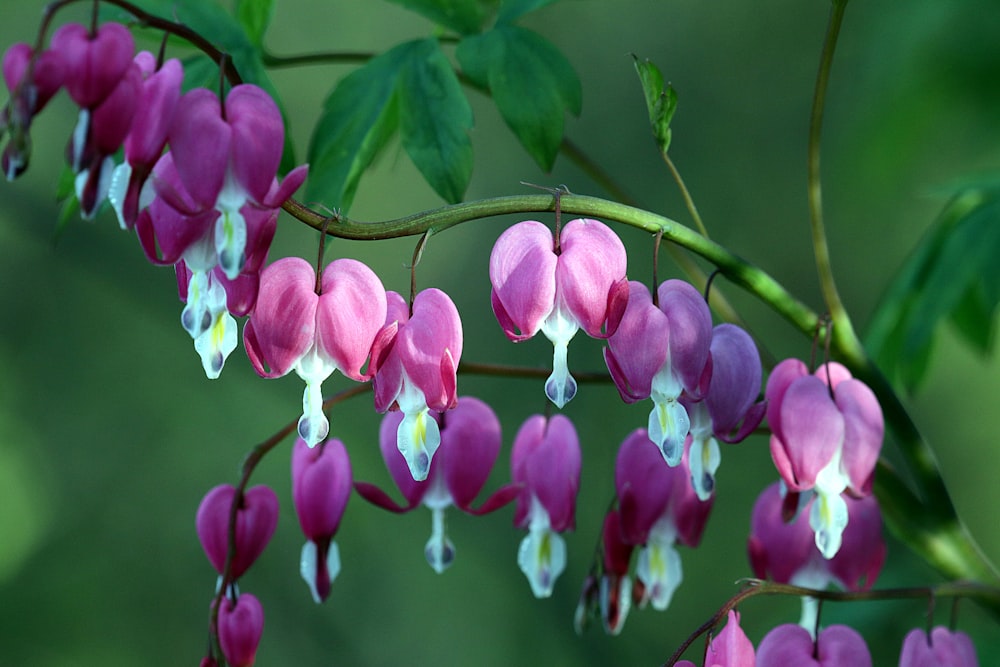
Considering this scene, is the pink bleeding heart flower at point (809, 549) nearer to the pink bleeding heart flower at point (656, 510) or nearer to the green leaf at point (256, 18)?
the pink bleeding heart flower at point (656, 510)

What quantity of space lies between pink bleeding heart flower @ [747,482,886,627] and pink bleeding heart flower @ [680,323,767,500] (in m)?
0.18

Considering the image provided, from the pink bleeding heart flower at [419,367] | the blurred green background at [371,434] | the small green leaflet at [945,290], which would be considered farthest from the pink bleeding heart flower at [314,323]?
the blurred green background at [371,434]

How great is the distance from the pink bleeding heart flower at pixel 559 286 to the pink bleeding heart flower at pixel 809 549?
328 mm

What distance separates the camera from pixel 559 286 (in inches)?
30.7

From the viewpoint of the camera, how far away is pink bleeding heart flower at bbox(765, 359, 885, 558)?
0.84 meters

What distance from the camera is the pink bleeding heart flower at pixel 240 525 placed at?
968 millimetres

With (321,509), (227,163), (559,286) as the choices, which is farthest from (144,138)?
(321,509)

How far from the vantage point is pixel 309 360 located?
0.78m

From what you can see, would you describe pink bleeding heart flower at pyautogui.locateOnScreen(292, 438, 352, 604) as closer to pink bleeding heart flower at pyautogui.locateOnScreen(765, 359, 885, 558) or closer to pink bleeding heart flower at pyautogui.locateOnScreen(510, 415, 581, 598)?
pink bleeding heart flower at pyautogui.locateOnScreen(510, 415, 581, 598)

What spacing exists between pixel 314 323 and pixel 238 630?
287 mm

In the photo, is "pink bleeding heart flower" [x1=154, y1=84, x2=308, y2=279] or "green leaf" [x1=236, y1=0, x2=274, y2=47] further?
"green leaf" [x1=236, y1=0, x2=274, y2=47]

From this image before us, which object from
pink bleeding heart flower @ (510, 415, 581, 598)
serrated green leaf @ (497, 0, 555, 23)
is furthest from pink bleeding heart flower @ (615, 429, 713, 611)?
serrated green leaf @ (497, 0, 555, 23)

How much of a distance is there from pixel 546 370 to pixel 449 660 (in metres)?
3.25

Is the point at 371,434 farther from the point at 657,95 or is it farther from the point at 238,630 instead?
the point at 657,95
